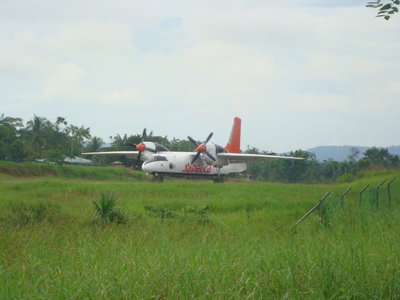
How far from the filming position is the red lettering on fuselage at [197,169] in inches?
1417

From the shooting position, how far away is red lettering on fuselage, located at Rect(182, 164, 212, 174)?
118ft

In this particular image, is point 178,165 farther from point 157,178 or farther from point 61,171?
point 61,171

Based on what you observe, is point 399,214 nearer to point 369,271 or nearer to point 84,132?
point 369,271

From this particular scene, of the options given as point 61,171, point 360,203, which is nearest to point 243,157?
point 61,171

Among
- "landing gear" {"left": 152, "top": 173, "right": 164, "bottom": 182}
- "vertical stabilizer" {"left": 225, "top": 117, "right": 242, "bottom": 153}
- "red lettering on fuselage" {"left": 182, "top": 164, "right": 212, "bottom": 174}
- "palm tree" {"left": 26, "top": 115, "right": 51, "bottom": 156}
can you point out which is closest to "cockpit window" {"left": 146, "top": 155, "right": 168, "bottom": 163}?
"landing gear" {"left": 152, "top": 173, "right": 164, "bottom": 182}

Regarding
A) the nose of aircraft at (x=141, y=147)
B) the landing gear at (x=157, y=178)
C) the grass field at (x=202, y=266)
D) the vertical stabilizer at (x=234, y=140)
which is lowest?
the grass field at (x=202, y=266)

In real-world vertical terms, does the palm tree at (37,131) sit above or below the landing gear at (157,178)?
above

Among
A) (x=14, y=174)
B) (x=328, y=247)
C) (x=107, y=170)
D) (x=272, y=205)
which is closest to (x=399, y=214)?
(x=328, y=247)

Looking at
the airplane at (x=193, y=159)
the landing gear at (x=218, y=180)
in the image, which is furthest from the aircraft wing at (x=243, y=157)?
the landing gear at (x=218, y=180)

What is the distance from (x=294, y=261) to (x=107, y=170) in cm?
3571

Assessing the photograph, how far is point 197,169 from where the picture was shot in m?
36.8

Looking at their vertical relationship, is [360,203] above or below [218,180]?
above

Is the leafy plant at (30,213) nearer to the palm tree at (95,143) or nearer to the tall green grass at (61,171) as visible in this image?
the tall green grass at (61,171)

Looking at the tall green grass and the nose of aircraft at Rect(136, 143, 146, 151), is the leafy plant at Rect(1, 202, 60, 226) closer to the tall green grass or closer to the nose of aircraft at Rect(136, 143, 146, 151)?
the tall green grass
